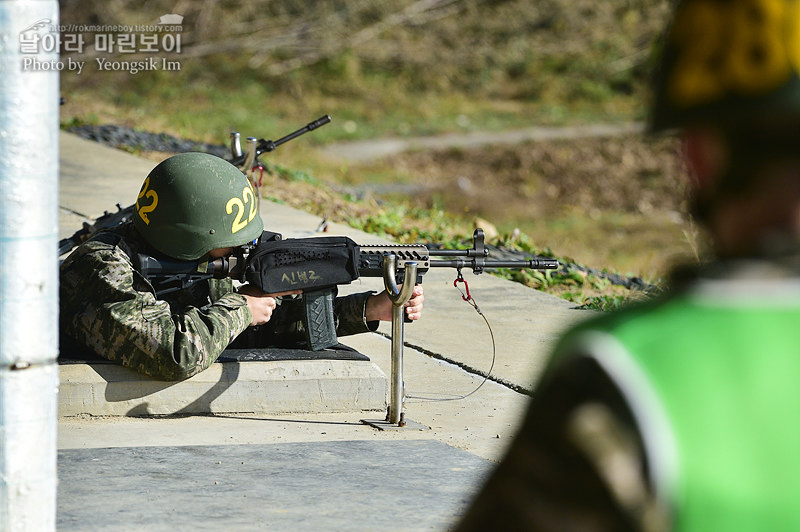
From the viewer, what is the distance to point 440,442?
203 inches

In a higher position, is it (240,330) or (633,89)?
(633,89)

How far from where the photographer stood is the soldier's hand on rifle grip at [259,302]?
551 cm

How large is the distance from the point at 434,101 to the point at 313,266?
2857 centimetres

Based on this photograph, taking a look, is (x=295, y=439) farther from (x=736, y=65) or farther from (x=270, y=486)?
(x=736, y=65)

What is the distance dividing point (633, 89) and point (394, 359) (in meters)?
32.0

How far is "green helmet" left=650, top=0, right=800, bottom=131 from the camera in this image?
1402 millimetres

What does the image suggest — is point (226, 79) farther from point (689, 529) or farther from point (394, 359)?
point (689, 529)

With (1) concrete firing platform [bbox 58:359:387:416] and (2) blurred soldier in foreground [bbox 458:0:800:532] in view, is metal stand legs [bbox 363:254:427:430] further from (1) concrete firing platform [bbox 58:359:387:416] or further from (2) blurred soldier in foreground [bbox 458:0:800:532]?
(2) blurred soldier in foreground [bbox 458:0:800:532]

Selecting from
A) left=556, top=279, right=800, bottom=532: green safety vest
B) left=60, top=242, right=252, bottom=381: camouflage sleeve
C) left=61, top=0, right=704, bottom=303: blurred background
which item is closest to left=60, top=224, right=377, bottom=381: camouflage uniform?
left=60, top=242, right=252, bottom=381: camouflage sleeve

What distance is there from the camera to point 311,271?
556 cm

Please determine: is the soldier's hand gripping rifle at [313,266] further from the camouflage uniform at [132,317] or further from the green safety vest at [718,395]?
the green safety vest at [718,395]

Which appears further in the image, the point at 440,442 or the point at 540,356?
the point at 540,356

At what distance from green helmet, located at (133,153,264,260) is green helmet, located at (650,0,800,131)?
158 inches

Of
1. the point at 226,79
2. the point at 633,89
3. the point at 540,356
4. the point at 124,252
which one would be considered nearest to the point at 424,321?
the point at 540,356
